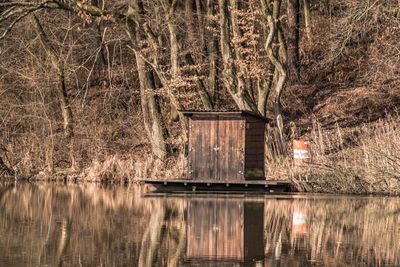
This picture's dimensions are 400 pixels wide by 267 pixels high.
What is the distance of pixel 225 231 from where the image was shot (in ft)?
65.8

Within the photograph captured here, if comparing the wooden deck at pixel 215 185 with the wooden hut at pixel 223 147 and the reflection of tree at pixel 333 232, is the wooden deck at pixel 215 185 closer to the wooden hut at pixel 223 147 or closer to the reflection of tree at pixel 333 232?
the wooden hut at pixel 223 147

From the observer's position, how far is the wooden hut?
1276 inches

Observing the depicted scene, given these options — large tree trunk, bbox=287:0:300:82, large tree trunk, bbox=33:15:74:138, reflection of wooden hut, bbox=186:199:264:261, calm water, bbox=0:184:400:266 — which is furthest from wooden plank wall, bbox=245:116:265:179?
large tree trunk, bbox=287:0:300:82

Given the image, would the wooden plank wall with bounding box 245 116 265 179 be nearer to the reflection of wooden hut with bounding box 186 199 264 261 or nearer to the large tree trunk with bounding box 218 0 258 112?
the large tree trunk with bounding box 218 0 258 112

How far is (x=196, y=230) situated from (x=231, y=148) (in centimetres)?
1239

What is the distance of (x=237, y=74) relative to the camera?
36.2 m

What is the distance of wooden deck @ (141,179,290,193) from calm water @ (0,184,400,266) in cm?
184

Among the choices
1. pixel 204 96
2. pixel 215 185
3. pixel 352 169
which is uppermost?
pixel 204 96

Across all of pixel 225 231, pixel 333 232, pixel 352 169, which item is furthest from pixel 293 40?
pixel 333 232

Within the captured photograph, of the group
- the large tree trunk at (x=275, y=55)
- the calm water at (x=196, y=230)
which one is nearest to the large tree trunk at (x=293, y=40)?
the large tree trunk at (x=275, y=55)

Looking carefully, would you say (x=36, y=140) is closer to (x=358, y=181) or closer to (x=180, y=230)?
(x=358, y=181)

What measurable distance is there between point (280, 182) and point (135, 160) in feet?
26.0

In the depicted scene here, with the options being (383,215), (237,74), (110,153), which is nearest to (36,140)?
(110,153)

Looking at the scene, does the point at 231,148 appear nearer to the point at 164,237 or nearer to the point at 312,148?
the point at 312,148
